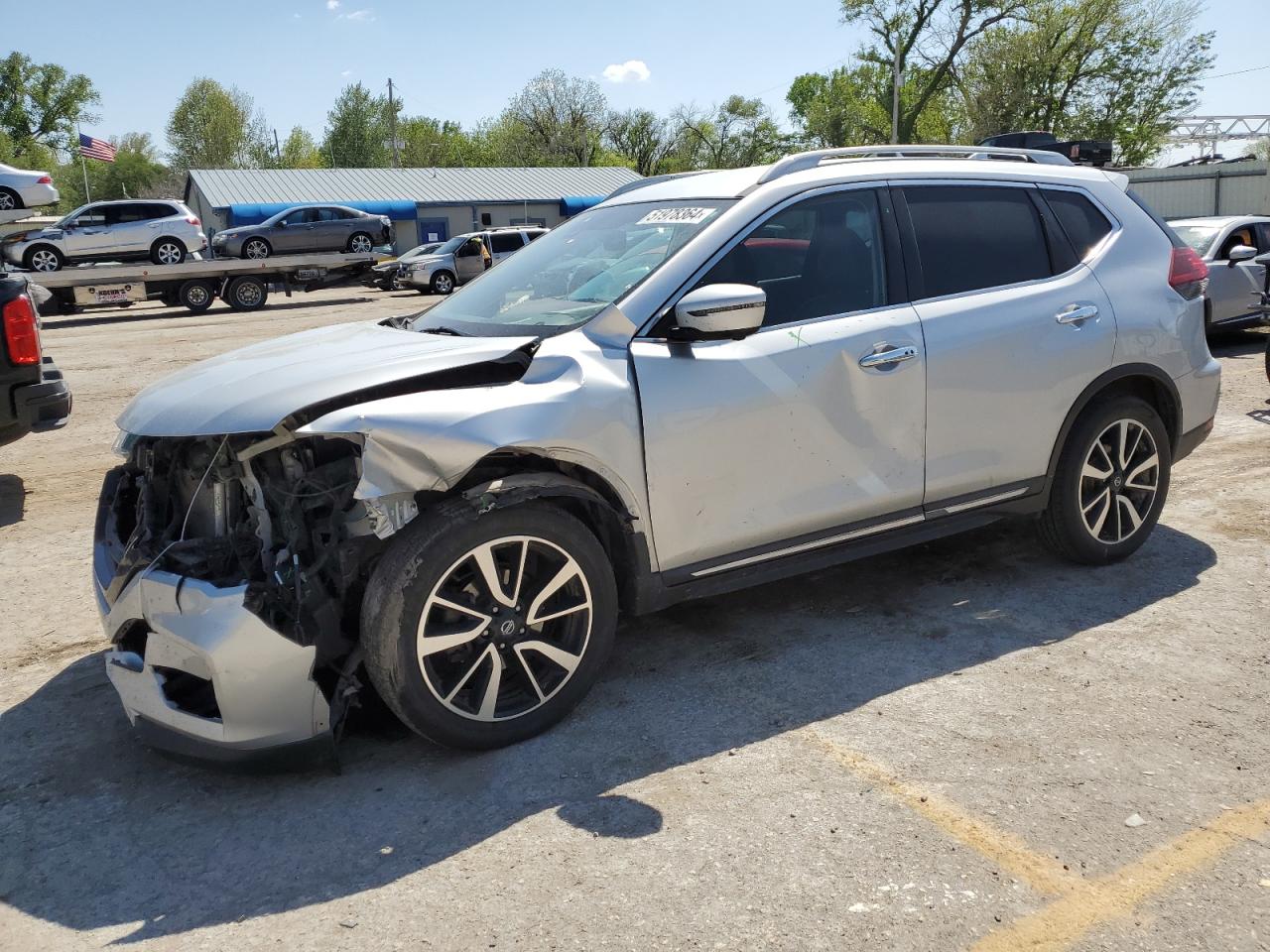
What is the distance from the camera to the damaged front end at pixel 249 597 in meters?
3.01

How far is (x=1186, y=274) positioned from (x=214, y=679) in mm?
4515

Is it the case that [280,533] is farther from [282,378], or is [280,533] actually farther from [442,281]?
[442,281]

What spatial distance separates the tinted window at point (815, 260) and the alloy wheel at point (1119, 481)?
144 cm

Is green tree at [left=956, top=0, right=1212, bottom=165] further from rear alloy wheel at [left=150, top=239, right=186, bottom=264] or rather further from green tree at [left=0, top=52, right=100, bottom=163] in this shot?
green tree at [left=0, top=52, right=100, bottom=163]

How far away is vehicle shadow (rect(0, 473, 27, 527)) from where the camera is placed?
6.46 metres

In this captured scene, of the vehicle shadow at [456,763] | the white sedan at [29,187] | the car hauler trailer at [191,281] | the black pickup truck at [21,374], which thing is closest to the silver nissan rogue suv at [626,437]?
the vehicle shadow at [456,763]

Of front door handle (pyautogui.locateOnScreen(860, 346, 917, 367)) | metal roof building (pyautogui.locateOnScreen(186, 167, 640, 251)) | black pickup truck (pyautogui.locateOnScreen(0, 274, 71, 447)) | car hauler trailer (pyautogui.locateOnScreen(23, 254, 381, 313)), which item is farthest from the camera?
metal roof building (pyautogui.locateOnScreen(186, 167, 640, 251))

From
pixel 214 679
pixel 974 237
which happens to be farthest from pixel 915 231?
pixel 214 679

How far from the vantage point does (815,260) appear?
402cm

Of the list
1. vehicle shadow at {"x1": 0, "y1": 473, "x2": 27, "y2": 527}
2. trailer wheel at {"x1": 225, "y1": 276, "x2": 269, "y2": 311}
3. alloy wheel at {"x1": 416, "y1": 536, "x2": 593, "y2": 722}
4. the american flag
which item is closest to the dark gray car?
trailer wheel at {"x1": 225, "y1": 276, "x2": 269, "y2": 311}

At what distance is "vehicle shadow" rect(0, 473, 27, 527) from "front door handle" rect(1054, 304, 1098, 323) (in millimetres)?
5999

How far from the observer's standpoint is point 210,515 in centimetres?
344

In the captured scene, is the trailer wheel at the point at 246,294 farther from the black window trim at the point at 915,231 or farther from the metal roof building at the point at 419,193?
the metal roof building at the point at 419,193

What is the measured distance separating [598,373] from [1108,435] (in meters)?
2.62
